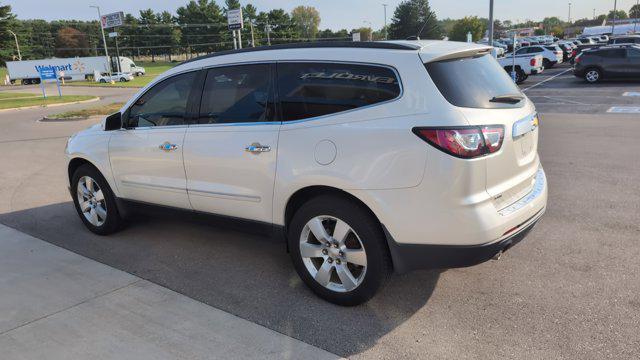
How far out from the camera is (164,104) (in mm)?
4406

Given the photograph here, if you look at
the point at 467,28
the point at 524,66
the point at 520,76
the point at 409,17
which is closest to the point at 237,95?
the point at 520,76

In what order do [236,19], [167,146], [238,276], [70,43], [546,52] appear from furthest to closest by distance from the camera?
[70,43] < [236,19] < [546,52] < [167,146] < [238,276]

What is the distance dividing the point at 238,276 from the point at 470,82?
7.70 ft

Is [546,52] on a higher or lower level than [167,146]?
lower

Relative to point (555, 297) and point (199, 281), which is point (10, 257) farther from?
point (555, 297)

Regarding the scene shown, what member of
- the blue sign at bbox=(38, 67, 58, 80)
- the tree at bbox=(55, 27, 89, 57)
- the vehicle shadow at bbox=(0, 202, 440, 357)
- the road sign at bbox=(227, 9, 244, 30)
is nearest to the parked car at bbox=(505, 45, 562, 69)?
the road sign at bbox=(227, 9, 244, 30)

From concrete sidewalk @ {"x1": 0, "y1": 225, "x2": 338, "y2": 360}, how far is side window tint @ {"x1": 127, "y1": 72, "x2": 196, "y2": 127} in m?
1.37

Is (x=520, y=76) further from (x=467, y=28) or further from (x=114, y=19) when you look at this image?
(x=467, y=28)

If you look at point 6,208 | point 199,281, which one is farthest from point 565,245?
point 6,208

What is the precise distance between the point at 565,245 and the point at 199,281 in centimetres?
319

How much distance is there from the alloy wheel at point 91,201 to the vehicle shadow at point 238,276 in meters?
0.19

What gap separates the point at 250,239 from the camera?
15.8 ft

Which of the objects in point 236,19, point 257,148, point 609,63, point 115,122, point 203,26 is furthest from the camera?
point 203,26

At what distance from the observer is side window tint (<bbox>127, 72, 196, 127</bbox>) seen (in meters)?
4.24
